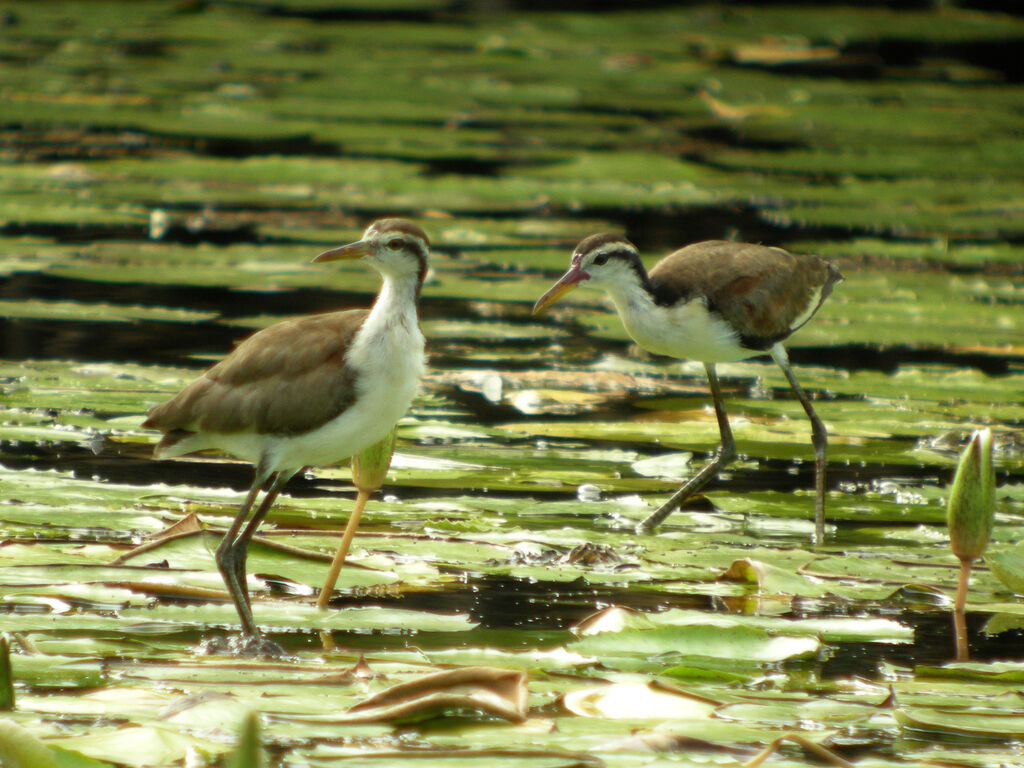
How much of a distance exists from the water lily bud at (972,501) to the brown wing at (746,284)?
2.05 meters

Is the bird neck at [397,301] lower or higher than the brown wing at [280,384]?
higher

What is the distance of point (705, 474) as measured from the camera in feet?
20.8

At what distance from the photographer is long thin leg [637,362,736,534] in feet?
19.5

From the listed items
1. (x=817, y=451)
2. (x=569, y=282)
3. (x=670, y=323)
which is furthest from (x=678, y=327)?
(x=817, y=451)

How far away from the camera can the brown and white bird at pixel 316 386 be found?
4.55 metres

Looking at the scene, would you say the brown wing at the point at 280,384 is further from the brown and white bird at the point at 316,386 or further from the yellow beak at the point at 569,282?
the yellow beak at the point at 569,282

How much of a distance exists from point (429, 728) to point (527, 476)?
108 inches

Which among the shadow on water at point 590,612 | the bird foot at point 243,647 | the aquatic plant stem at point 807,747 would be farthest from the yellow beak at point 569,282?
the aquatic plant stem at point 807,747

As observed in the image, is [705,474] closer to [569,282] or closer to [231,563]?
[569,282]

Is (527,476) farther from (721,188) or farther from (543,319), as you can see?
(721,188)

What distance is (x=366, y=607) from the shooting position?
466cm

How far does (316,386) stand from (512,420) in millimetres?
2779

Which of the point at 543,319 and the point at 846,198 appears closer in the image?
the point at 543,319

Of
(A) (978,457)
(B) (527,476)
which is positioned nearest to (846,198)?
(B) (527,476)
